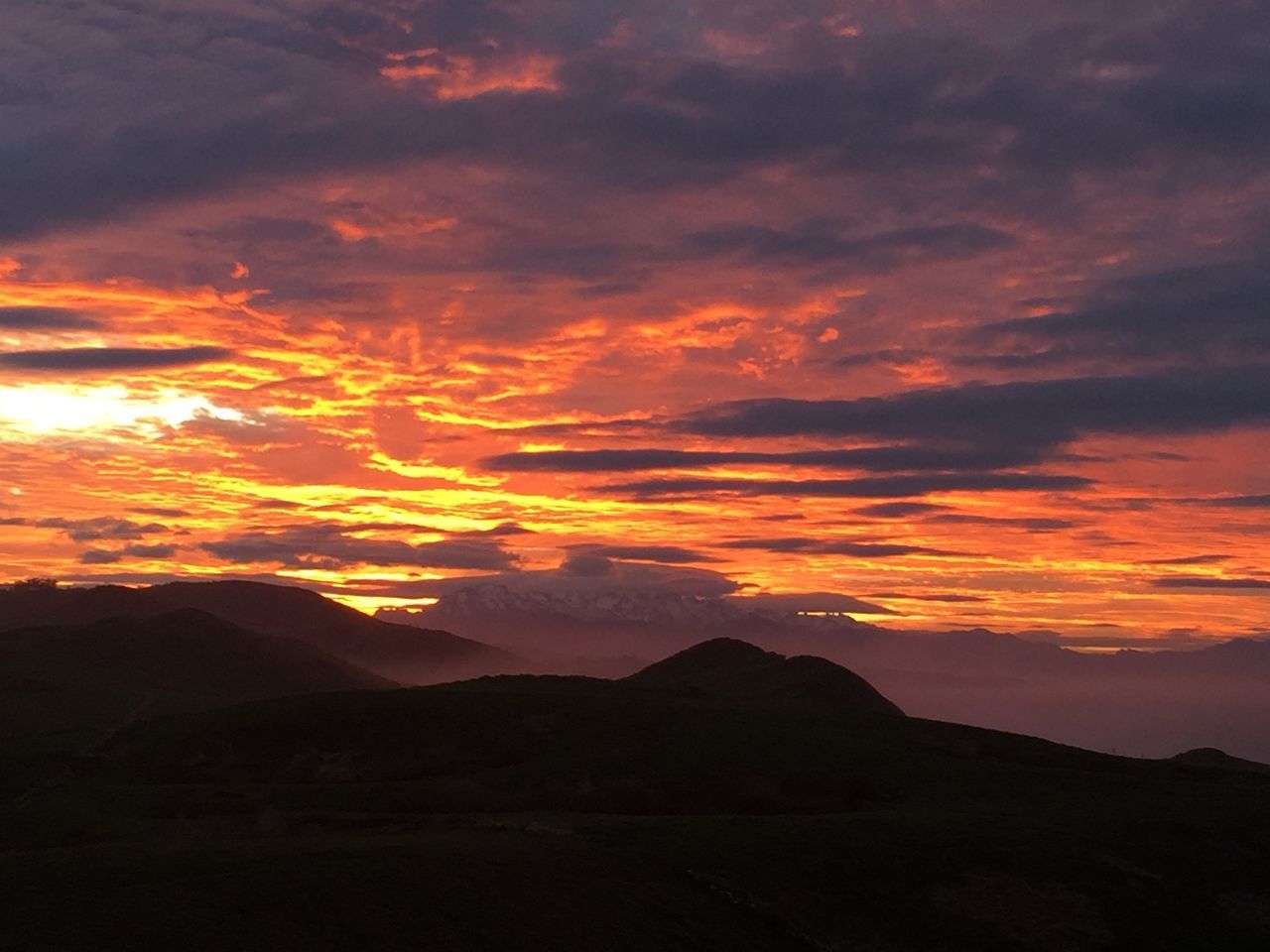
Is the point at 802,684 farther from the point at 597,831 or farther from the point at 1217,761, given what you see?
the point at 597,831

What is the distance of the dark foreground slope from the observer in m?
51.5

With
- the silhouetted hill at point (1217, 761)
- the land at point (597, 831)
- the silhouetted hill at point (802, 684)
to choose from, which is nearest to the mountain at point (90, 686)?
the land at point (597, 831)

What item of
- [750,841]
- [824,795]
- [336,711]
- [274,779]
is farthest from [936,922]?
[336,711]

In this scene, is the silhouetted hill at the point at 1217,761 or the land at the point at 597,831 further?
the silhouetted hill at the point at 1217,761

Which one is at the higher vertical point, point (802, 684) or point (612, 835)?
point (802, 684)

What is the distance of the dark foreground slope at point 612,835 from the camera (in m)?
51.5

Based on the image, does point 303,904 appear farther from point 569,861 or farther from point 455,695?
point 455,695

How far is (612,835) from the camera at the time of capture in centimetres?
6775

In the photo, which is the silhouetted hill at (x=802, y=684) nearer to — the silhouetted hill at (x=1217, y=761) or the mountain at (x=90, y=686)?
the silhouetted hill at (x=1217, y=761)

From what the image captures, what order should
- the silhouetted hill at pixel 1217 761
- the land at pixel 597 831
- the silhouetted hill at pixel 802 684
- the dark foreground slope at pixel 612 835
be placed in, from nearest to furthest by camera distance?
the dark foreground slope at pixel 612 835
the land at pixel 597 831
the silhouetted hill at pixel 1217 761
the silhouetted hill at pixel 802 684

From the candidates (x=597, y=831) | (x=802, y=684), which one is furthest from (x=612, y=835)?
(x=802, y=684)

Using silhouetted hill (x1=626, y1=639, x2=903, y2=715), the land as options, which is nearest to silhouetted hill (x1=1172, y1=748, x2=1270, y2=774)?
silhouetted hill (x1=626, y1=639, x2=903, y2=715)

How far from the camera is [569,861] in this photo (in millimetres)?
61688

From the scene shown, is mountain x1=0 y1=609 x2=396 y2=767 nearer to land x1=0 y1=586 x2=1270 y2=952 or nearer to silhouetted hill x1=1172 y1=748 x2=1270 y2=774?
land x1=0 y1=586 x2=1270 y2=952
